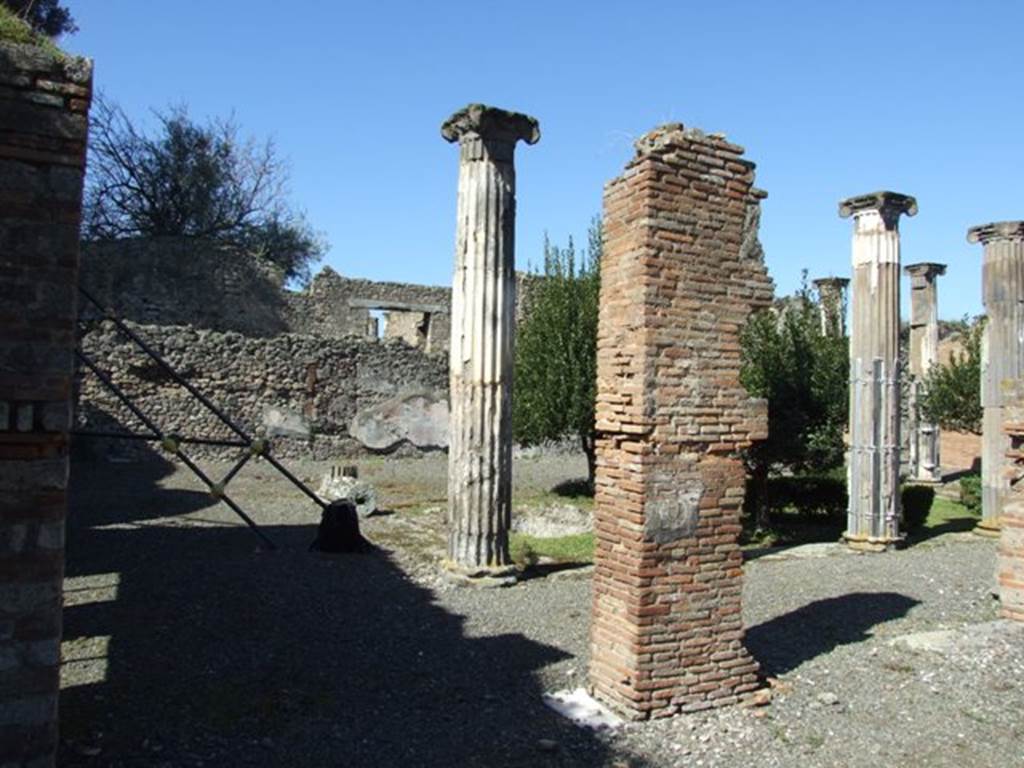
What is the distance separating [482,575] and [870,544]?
6.19m

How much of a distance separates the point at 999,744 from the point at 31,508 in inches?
220

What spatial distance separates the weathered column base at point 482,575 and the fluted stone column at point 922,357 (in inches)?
676

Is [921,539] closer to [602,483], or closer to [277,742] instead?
[602,483]

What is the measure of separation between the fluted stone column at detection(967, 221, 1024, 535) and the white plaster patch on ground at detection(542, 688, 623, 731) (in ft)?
36.3

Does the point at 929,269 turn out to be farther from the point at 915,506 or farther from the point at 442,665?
the point at 442,665

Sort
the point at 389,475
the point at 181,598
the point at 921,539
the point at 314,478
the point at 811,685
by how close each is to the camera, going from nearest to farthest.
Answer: the point at 811,685, the point at 181,598, the point at 921,539, the point at 314,478, the point at 389,475

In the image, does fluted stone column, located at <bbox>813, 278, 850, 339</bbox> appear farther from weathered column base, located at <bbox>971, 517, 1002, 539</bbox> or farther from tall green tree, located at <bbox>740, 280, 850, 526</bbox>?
weathered column base, located at <bbox>971, 517, 1002, 539</bbox>

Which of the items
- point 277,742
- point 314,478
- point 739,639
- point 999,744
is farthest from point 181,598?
point 314,478

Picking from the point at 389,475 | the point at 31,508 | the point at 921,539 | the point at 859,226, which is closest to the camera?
the point at 31,508

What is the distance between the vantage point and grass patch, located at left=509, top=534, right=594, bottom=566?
35.0 feet

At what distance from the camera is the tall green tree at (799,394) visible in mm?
14312

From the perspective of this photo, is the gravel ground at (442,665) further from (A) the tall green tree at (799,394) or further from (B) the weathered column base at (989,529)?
(A) the tall green tree at (799,394)

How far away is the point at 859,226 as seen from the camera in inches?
501

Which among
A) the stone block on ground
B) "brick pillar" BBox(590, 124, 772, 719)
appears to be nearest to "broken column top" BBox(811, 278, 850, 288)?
the stone block on ground
